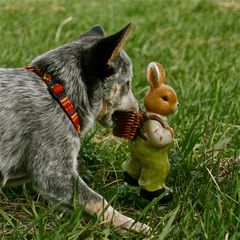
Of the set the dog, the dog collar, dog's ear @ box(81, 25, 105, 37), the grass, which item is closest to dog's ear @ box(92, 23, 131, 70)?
the dog

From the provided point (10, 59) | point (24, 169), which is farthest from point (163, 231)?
point (10, 59)

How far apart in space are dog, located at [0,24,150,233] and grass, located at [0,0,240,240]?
113mm

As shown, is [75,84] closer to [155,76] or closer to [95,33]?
[155,76]

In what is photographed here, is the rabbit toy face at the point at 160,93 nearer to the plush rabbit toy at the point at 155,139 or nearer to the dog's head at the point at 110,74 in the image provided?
the plush rabbit toy at the point at 155,139

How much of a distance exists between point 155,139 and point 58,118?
54cm

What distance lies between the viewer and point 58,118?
4.09 metres

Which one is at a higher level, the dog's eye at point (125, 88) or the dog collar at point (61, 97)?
the dog collar at point (61, 97)

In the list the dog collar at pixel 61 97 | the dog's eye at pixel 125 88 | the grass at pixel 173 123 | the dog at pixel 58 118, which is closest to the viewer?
the grass at pixel 173 123

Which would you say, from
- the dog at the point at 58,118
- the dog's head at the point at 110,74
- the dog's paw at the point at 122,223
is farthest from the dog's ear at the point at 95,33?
the dog's paw at the point at 122,223

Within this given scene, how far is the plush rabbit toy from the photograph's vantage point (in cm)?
413

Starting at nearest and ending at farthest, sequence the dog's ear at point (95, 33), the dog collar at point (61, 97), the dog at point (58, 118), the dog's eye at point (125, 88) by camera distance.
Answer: the dog at point (58, 118)
the dog collar at point (61, 97)
the dog's eye at point (125, 88)
the dog's ear at point (95, 33)

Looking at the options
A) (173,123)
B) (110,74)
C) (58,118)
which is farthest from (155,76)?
(173,123)

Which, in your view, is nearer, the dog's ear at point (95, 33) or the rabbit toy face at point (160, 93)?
the rabbit toy face at point (160, 93)

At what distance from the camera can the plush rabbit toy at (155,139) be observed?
4133mm
